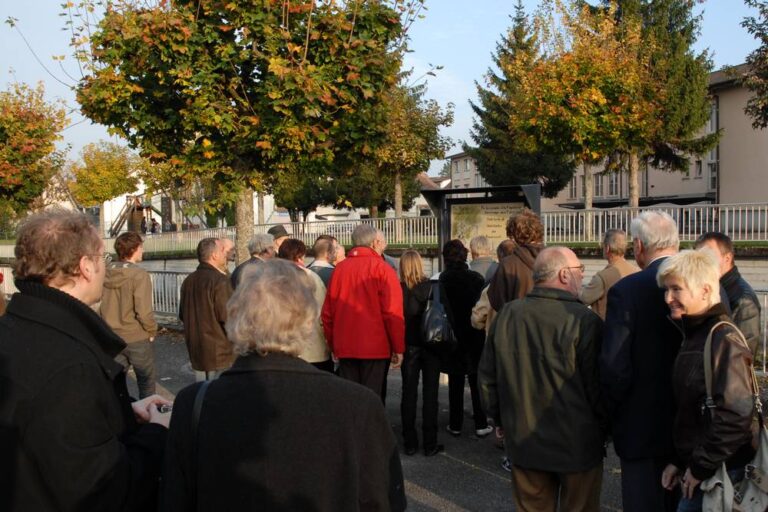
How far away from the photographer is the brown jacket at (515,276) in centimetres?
573

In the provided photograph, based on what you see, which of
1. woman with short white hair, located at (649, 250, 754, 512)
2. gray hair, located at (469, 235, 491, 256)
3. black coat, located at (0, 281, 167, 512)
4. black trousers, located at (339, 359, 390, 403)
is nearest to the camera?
black coat, located at (0, 281, 167, 512)

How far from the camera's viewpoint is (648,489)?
11.6 ft

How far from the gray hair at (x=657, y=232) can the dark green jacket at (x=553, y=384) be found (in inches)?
21.0

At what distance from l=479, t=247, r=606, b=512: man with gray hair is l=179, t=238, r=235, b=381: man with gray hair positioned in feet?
11.2

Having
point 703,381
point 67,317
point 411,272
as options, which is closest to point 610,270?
point 411,272

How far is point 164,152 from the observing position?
30.3 feet

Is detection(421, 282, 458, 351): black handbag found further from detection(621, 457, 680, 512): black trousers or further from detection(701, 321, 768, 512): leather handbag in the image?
detection(701, 321, 768, 512): leather handbag

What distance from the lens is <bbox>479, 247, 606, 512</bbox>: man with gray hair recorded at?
3627 millimetres

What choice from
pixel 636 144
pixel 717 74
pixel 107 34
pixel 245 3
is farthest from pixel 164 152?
pixel 717 74

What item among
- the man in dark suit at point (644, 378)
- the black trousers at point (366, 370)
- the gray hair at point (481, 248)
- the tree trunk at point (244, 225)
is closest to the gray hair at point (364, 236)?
the black trousers at point (366, 370)

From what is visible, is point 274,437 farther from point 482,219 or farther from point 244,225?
point 244,225

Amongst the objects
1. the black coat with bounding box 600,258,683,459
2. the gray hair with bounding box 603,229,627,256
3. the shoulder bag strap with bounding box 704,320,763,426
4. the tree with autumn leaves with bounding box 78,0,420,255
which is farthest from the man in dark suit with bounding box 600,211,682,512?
the tree with autumn leaves with bounding box 78,0,420,255

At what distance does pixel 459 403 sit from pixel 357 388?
4.78 metres

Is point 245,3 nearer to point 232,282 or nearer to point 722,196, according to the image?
point 232,282
